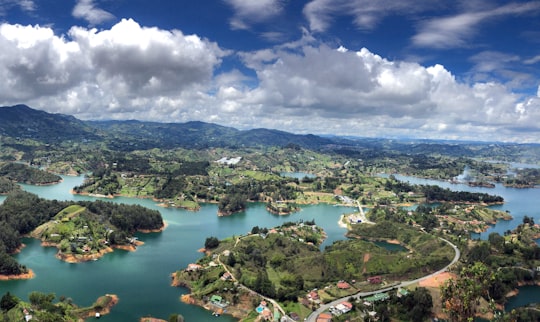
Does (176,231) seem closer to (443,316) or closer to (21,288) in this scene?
(21,288)

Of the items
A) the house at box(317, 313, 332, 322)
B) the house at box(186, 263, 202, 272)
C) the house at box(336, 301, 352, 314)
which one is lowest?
the house at box(317, 313, 332, 322)

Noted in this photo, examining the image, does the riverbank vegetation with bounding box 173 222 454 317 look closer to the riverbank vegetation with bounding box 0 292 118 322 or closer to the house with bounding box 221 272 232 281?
the house with bounding box 221 272 232 281

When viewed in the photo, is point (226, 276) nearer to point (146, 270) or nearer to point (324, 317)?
point (146, 270)

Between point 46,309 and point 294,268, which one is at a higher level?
point 46,309

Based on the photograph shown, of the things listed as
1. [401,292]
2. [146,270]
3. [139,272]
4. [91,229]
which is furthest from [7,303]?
[401,292]

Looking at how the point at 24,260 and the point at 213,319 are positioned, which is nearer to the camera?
the point at 213,319

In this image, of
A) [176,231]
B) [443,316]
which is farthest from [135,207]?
[443,316]

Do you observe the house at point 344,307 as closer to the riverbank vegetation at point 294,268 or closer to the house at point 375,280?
the riverbank vegetation at point 294,268

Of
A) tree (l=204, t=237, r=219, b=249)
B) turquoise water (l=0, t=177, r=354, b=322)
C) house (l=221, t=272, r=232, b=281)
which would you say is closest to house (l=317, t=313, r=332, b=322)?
turquoise water (l=0, t=177, r=354, b=322)

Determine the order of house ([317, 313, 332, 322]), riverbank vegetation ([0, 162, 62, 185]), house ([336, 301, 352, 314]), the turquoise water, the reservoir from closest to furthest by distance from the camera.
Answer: house ([317, 313, 332, 322])
house ([336, 301, 352, 314])
the turquoise water
the reservoir
riverbank vegetation ([0, 162, 62, 185])
